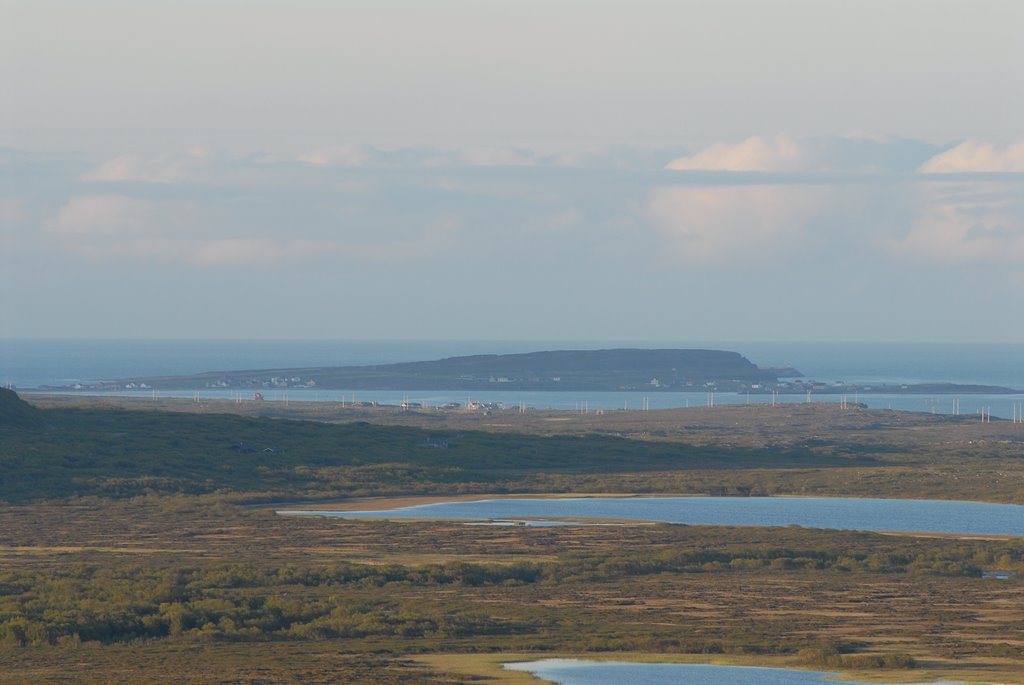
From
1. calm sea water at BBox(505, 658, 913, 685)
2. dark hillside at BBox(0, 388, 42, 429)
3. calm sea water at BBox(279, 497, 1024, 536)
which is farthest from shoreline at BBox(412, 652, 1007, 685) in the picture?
dark hillside at BBox(0, 388, 42, 429)

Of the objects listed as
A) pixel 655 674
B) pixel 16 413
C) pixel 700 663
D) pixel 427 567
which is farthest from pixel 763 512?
pixel 16 413

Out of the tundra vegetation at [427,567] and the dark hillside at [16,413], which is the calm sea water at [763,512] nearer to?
the tundra vegetation at [427,567]

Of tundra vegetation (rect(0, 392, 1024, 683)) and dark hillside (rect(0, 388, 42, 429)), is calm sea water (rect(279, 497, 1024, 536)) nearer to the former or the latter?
tundra vegetation (rect(0, 392, 1024, 683))

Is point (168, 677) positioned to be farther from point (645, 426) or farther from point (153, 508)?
point (645, 426)

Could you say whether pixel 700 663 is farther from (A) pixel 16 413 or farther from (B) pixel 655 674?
(A) pixel 16 413

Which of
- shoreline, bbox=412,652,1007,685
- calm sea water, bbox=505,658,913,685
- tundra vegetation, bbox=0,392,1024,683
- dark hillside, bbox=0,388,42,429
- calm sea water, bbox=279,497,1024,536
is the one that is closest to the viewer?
calm sea water, bbox=505,658,913,685

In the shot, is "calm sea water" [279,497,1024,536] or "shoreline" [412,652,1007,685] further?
"calm sea water" [279,497,1024,536]
